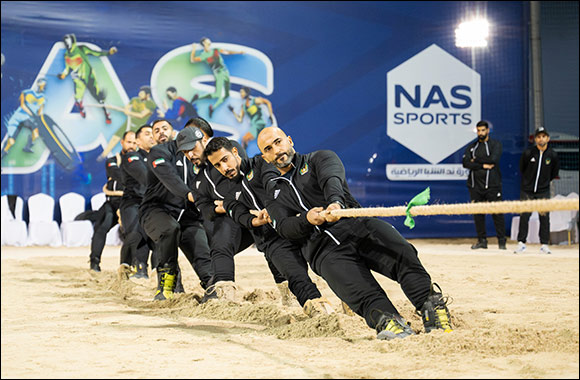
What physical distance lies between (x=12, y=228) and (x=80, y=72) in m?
3.12

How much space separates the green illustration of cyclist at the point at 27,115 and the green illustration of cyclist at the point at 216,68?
2877 mm

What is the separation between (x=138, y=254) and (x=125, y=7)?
695cm

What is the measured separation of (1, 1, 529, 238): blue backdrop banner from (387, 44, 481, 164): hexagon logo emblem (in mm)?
22


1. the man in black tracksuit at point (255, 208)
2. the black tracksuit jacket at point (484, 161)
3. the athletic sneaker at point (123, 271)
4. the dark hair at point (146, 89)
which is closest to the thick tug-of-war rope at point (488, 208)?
the man in black tracksuit at point (255, 208)

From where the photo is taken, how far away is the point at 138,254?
8883 millimetres

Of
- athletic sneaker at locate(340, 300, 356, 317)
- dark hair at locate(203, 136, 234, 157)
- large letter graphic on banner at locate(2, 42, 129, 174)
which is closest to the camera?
athletic sneaker at locate(340, 300, 356, 317)

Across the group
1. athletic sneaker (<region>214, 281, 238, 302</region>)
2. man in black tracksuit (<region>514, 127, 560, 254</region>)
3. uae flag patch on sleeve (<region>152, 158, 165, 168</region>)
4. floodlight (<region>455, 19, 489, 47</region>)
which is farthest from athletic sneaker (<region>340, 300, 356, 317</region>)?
floodlight (<region>455, 19, 489, 47</region>)

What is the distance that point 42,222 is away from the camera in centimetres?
1352

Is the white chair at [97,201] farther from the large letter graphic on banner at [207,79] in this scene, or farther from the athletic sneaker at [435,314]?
the athletic sneaker at [435,314]

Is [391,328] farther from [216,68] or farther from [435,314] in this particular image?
[216,68]

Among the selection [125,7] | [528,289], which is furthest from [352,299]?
[125,7]

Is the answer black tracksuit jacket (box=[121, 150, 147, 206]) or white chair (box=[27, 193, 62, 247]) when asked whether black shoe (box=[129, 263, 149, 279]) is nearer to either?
black tracksuit jacket (box=[121, 150, 147, 206])

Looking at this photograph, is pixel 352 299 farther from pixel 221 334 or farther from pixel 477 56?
pixel 477 56

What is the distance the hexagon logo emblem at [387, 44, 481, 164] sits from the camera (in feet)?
48.9
